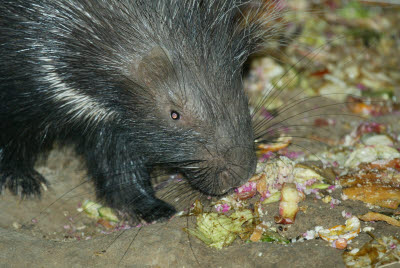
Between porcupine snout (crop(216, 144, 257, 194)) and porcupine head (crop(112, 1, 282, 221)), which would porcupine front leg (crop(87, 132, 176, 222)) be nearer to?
porcupine head (crop(112, 1, 282, 221))

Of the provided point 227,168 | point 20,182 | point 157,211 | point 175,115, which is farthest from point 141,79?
point 20,182

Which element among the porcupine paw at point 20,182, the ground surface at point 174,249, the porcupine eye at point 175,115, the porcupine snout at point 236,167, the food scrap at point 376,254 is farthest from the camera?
the porcupine paw at point 20,182

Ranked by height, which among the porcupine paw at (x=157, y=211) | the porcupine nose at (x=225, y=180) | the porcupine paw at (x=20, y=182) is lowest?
the porcupine paw at (x=157, y=211)

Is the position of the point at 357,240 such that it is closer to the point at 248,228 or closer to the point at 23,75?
the point at 248,228

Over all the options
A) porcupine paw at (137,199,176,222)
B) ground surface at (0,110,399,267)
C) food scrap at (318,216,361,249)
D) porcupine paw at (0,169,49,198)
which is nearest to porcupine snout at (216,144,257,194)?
ground surface at (0,110,399,267)

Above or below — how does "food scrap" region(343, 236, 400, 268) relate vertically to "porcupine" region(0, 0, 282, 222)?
below

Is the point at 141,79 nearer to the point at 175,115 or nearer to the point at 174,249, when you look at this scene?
the point at 175,115

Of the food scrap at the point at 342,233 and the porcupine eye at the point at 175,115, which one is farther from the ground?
the porcupine eye at the point at 175,115

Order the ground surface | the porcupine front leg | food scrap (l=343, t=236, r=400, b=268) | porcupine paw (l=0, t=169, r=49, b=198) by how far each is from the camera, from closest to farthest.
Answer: food scrap (l=343, t=236, r=400, b=268), the ground surface, the porcupine front leg, porcupine paw (l=0, t=169, r=49, b=198)

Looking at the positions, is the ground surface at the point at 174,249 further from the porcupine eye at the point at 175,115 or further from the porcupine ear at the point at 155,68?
the porcupine ear at the point at 155,68

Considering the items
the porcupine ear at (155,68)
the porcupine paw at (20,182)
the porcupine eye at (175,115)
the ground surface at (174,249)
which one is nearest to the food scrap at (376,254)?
the ground surface at (174,249)
